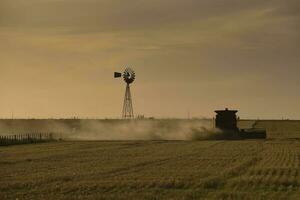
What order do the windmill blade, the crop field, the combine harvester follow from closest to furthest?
the crop field
the combine harvester
the windmill blade

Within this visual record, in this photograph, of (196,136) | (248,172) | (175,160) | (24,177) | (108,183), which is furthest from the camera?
(196,136)

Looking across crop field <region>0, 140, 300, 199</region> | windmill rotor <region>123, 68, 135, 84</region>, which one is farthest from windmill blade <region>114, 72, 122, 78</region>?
crop field <region>0, 140, 300, 199</region>

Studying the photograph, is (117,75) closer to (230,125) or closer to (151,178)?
(230,125)

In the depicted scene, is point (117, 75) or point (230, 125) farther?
point (117, 75)

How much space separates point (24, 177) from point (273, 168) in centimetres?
1556

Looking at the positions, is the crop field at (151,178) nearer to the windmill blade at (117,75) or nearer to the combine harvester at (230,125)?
the combine harvester at (230,125)

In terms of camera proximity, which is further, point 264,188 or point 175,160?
point 175,160

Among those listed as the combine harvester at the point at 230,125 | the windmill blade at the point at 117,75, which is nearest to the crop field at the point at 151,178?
the combine harvester at the point at 230,125

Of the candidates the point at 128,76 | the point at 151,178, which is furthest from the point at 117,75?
the point at 151,178

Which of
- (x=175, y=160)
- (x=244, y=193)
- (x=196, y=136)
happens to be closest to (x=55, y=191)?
(x=244, y=193)

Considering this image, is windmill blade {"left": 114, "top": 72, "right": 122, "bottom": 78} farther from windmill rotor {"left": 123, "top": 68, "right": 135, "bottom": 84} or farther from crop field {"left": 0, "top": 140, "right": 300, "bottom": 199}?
crop field {"left": 0, "top": 140, "right": 300, "bottom": 199}

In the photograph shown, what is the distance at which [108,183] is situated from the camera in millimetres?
34031

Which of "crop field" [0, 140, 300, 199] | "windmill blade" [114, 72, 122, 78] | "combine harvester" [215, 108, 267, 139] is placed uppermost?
"windmill blade" [114, 72, 122, 78]

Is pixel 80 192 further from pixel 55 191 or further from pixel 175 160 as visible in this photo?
pixel 175 160
